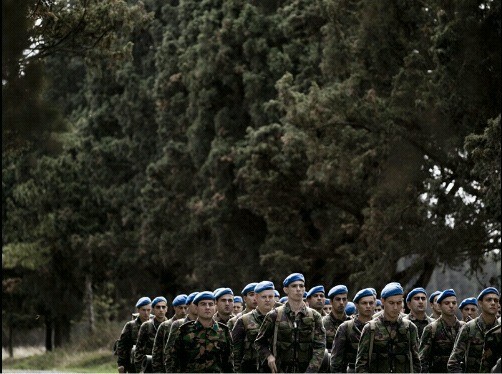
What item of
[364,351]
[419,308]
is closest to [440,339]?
[419,308]

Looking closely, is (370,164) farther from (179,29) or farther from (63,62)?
(63,62)

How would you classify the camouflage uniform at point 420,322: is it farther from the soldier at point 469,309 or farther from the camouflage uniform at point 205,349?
the camouflage uniform at point 205,349

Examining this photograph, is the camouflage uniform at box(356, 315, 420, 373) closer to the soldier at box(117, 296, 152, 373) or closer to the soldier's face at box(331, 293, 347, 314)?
the soldier's face at box(331, 293, 347, 314)

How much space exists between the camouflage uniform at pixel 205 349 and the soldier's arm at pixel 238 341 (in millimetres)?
753

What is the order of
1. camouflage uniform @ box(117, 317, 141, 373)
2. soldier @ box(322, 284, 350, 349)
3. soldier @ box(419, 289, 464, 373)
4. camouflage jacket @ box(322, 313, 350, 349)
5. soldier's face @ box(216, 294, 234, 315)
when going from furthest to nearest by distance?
camouflage uniform @ box(117, 317, 141, 373) → soldier @ box(322, 284, 350, 349) → camouflage jacket @ box(322, 313, 350, 349) → soldier's face @ box(216, 294, 234, 315) → soldier @ box(419, 289, 464, 373)

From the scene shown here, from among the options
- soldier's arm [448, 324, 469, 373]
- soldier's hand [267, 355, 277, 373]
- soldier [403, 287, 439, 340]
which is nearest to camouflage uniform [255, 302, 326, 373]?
soldier's hand [267, 355, 277, 373]

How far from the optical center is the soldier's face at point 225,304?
18.8 metres

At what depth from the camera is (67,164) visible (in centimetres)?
5178

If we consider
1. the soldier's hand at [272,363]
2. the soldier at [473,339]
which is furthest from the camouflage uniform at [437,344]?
the soldier's hand at [272,363]

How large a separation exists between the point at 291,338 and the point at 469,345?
206cm

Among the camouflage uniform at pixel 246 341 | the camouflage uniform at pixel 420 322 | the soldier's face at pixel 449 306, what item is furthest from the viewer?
the camouflage uniform at pixel 420 322

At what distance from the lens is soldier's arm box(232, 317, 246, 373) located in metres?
17.2

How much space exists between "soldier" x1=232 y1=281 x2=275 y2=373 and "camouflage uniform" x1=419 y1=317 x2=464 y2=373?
7.49 feet

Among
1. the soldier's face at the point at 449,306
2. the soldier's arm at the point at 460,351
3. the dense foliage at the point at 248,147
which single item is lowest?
the soldier's arm at the point at 460,351
